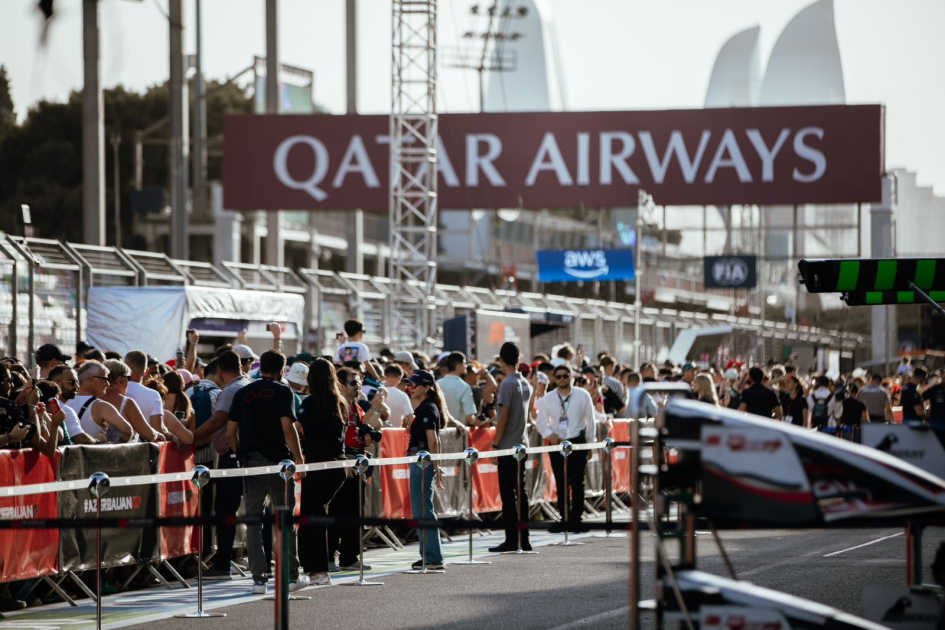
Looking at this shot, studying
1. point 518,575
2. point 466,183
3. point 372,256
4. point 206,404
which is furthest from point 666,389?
point 372,256

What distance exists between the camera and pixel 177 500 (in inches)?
507

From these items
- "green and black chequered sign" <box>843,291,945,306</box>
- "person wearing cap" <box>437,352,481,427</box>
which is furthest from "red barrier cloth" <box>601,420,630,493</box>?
"green and black chequered sign" <box>843,291,945,306</box>

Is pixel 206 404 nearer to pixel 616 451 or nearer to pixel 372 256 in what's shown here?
pixel 616 451

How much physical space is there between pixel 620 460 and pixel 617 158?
22.4 meters

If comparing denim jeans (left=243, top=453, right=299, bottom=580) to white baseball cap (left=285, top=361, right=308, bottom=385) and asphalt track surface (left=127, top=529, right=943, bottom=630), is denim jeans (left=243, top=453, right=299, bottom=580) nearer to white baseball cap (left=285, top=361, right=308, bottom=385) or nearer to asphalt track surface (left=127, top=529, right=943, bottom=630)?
asphalt track surface (left=127, top=529, right=943, bottom=630)

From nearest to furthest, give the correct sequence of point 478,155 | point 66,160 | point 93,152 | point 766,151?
point 93,152, point 766,151, point 478,155, point 66,160

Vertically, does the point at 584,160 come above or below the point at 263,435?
above

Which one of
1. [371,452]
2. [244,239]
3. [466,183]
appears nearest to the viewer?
[371,452]

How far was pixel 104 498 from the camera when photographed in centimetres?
1173

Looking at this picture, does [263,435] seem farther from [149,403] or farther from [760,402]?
[760,402]

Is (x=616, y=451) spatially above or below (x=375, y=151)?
below

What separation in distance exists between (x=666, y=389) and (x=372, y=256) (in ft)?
257

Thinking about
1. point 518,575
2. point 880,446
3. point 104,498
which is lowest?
point 518,575

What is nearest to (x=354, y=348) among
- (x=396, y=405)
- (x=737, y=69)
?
(x=396, y=405)
